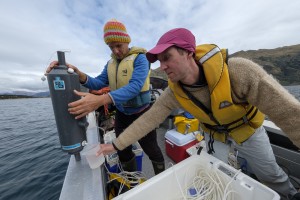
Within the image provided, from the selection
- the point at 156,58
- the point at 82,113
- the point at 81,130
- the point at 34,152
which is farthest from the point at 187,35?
the point at 34,152

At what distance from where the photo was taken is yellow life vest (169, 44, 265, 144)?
1135mm

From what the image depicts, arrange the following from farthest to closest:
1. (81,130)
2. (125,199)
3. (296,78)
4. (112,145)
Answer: (296,78) → (112,145) → (81,130) → (125,199)

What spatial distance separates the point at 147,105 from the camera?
2.06 meters

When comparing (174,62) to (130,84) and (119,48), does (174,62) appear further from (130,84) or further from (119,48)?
(119,48)

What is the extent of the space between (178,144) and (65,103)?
83.0 inches

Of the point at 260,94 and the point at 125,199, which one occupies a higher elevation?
the point at 260,94

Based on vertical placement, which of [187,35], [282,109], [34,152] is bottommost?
[34,152]

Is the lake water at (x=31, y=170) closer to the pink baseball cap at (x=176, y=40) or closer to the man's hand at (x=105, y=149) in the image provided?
the man's hand at (x=105, y=149)

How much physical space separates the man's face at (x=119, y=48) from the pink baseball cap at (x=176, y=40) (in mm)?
759

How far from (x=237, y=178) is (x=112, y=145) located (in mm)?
1090

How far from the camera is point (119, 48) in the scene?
5.78 feet

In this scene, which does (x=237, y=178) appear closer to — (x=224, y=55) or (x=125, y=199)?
(x=125, y=199)

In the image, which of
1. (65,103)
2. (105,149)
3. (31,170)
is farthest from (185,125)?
(31,170)

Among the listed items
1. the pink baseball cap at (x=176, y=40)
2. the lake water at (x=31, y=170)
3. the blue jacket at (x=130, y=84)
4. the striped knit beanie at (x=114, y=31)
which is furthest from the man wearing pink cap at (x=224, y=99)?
the lake water at (x=31, y=170)
